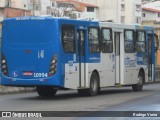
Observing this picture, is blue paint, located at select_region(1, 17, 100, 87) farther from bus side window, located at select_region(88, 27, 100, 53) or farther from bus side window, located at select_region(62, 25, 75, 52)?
bus side window, located at select_region(88, 27, 100, 53)

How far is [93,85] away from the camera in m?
23.0

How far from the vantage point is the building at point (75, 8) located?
10550 cm

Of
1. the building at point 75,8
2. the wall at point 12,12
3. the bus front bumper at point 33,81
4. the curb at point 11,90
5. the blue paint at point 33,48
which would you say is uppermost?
the building at point 75,8

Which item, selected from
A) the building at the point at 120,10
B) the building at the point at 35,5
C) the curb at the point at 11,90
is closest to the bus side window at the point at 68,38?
the curb at the point at 11,90

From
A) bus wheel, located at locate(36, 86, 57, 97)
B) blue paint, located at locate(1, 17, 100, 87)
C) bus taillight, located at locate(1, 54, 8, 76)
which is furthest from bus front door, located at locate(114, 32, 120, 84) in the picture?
bus taillight, located at locate(1, 54, 8, 76)

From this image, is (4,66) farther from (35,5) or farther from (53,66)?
(35,5)

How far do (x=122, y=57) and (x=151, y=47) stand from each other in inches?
142

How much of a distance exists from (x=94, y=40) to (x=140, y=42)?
4.53m

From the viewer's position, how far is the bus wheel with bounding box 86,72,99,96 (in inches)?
898

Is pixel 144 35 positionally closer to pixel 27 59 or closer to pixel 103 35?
pixel 103 35

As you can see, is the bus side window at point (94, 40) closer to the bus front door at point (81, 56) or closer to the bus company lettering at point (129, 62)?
the bus front door at point (81, 56)

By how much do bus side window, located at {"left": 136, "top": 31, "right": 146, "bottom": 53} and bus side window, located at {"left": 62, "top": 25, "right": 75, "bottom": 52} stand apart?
5.92 metres

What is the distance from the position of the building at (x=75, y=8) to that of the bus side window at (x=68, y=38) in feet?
253

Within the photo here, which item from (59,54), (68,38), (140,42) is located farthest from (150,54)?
(59,54)
